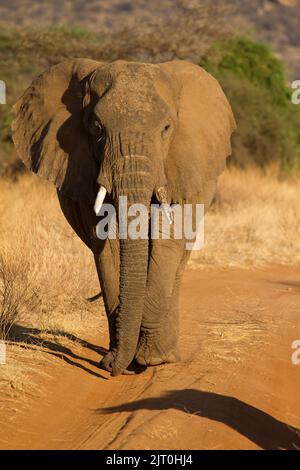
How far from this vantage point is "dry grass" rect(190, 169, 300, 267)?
13172 mm

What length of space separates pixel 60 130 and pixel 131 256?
1233 millimetres

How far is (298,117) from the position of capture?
2380cm

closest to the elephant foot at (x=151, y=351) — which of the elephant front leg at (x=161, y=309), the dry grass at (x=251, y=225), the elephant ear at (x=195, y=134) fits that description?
the elephant front leg at (x=161, y=309)

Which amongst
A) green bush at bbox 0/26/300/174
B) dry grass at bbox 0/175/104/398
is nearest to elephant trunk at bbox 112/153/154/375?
dry grass at bbox 0/175/104/398

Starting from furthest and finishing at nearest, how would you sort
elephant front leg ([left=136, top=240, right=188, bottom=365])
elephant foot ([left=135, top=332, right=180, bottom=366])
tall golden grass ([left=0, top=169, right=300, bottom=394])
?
tall golden grass ([left=0, top=169, right=300, bottom=394]) → elephant foot ([left=135, top=332, right=180, bottom=366]) → elephant front leg ([left=136, top=240, right=188, bottom=365])

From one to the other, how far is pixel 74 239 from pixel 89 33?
9.26 m

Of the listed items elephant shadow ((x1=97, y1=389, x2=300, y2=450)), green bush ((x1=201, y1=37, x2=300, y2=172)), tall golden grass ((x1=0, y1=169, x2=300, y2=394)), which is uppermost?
elephant shadow ((x1=97, y1=389, x2=300, y2=450))

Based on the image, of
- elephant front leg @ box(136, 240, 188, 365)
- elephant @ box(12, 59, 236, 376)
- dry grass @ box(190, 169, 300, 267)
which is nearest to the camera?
elephant @ box(12, 59, 236, 376)

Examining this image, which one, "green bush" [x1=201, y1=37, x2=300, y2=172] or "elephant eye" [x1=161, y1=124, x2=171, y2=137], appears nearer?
"elephant eye" [x1=161, y1=124, x2=171, y2=137]

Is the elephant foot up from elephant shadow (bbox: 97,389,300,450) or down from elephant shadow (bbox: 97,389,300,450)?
down

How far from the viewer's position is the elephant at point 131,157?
6.46 metres

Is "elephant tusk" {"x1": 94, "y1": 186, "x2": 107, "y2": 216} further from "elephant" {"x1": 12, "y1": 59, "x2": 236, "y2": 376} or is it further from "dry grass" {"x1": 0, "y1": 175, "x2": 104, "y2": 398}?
"dry grass" {"x1": 0, "y1": 175, "x2": 104, "y2": 398}

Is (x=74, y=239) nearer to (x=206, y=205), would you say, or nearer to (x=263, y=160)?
(x=206, y=205)

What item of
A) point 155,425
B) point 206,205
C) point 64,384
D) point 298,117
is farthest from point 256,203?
point 155,425
